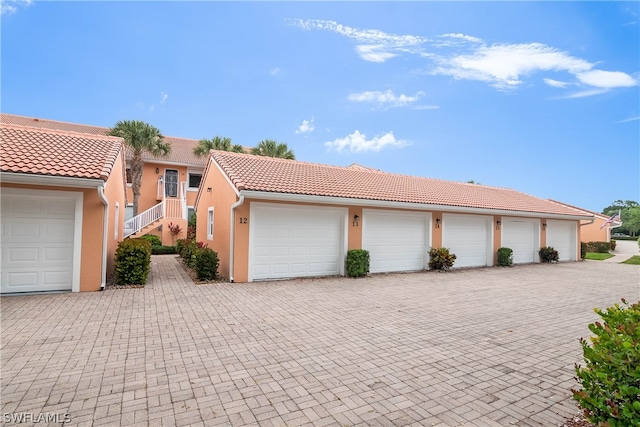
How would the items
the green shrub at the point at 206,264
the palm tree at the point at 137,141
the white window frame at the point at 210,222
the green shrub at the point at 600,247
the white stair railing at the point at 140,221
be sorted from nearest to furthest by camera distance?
1. the green shrub at the point at 206,264
2. the white window frame at the point at 210,222
3. the white stair railing at the point at 140,221
4. the palm tree at the point at 137,141
5. the green shrub at the point at 600,247

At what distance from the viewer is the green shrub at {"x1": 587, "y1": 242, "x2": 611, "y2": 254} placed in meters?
28.1

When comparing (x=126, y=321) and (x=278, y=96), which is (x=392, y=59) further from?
(x=126, y=321)

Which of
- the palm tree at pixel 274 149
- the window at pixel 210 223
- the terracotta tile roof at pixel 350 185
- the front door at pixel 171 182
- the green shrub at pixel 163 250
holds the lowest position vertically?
the green shrub at pixel 163 250

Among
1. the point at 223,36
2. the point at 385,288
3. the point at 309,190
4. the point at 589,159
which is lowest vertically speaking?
the point at 385,288

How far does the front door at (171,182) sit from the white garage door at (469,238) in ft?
64.6

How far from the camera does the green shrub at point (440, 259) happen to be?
13820mm

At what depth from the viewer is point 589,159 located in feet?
79.4

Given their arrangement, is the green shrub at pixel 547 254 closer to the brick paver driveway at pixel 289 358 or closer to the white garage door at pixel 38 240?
the brick paver driveway at pixel 289 358

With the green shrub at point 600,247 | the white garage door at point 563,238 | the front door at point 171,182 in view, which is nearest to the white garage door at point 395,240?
the white garage door at point 563,238

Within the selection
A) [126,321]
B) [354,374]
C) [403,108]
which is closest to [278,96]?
[403,108]

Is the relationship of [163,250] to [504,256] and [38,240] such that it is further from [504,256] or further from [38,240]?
[504,256]

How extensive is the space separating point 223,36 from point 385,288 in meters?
14.8

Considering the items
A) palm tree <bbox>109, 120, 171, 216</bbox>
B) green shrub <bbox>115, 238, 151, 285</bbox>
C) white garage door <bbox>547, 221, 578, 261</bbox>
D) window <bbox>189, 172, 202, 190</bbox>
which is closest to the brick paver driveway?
green shrub <bbox>115, 238, 151, 285</bbox>

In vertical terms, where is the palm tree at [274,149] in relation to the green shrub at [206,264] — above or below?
above
